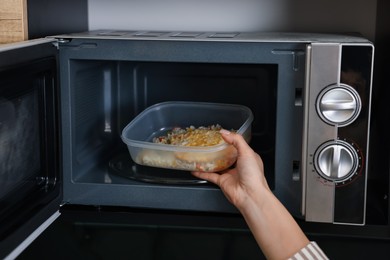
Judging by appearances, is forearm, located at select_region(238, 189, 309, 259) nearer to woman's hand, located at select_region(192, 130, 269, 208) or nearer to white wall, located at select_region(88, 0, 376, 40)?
woman's hand, located at select_region(192, 130, 269, 208)

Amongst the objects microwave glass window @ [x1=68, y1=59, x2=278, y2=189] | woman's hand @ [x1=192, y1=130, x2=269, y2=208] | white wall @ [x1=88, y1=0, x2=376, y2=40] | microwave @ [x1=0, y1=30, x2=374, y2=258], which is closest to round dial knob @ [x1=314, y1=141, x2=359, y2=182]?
microwave @ [x1=0, y1=30, x2=374, y2=258]

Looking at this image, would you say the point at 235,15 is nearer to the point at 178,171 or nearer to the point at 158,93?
the point at 158,93

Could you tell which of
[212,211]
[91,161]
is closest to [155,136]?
[91,161]

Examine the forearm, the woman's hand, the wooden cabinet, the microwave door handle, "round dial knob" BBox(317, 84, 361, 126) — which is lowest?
the microwave door handle

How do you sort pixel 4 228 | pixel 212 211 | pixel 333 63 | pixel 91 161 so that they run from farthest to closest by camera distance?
1. pixel 91 161
2. pixel 212 211
3. pixel 333 63
4. pixel 4 228

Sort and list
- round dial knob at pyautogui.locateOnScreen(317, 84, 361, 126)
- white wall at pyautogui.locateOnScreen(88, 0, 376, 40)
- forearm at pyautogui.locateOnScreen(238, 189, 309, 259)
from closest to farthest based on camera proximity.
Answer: forearm at pyautogui.locateOnScreen(238, 189, 309, 259)
round dial knob at pyautogui.locateOnScreen(317, 84, 361, 126)
white wall at pyautogui.locateOnScreen(88, 0, 376, 40)

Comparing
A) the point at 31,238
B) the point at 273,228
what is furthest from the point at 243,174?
the point at 31,238

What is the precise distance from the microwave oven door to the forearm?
37 centimetres

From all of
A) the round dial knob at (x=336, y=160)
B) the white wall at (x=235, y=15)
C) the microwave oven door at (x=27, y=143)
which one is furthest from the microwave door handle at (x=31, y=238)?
the white wall at (x=235, y=15)

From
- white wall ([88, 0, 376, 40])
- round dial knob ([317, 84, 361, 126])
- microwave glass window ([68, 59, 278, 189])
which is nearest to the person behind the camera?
round dial knob ([317, 84, 361, 126])

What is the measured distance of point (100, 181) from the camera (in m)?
1.21

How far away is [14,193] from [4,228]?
9 centimetres

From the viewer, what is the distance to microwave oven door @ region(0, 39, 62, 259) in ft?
3.11

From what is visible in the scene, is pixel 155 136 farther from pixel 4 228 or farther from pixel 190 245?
pixel 4 228
